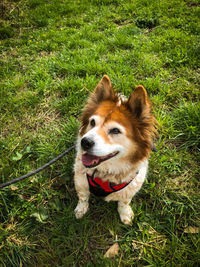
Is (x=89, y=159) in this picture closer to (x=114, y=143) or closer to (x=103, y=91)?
(x=114, y=143)

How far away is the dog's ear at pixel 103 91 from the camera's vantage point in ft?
5.93

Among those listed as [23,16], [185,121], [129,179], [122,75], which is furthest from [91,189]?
[23,16]

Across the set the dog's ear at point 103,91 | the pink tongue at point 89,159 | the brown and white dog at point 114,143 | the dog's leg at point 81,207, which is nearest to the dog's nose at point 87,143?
the brown and white dog at point 114,143

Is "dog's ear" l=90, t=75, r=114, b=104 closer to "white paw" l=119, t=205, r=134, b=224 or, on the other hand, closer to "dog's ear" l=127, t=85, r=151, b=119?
"dog's ear" l=127, t=85, r=151, b=119

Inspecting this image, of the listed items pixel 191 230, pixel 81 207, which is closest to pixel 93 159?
pixel 81 207

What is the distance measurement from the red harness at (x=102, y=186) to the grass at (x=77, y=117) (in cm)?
44

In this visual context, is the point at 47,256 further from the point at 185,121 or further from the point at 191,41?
the point at 191,41

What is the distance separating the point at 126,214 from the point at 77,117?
169cm

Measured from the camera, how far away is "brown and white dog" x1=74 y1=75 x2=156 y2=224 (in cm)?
161

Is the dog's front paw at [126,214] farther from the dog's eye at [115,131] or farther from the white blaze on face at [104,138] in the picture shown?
the dog's eye at [115,131]

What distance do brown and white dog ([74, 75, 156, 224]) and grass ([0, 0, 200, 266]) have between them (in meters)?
0.47

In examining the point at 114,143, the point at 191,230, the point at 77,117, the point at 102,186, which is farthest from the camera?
the point at 77,117

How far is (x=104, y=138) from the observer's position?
5.26 ft

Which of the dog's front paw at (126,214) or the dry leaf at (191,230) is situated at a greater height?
the dog's front paw at (126,214)
